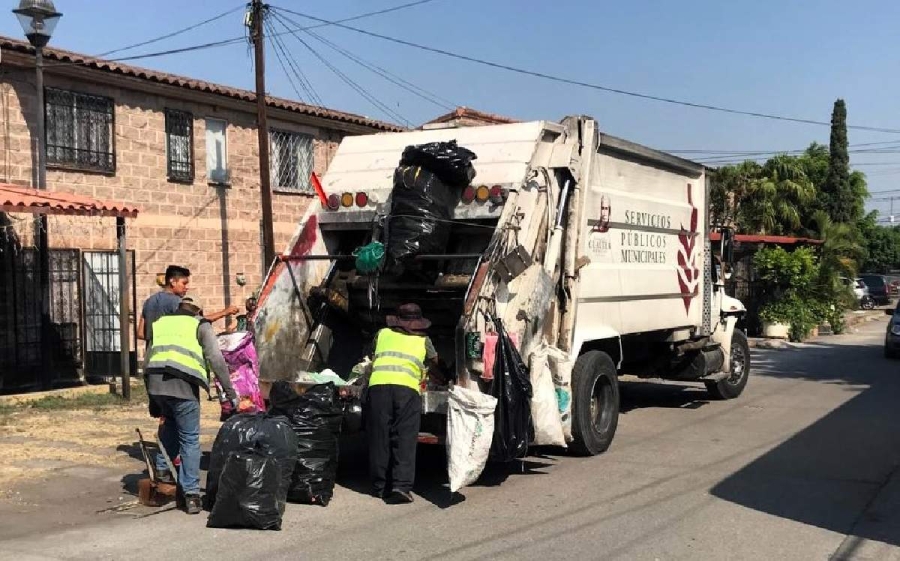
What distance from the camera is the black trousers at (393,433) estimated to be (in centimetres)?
649

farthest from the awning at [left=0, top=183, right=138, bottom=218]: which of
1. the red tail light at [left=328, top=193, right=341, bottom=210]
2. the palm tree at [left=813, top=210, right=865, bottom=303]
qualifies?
the palm tree at [left=813, top=210, right=865, bottom=303]

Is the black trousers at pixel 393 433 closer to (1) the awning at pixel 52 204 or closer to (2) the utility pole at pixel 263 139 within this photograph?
(1) the awning at pixel 52 204

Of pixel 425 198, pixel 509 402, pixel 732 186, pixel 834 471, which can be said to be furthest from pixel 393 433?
pixel 732 186

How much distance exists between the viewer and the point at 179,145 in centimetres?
1461

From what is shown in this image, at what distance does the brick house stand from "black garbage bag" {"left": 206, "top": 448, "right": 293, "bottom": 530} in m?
7.52

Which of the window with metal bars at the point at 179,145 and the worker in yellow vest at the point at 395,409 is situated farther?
the window with metal bars at the point at 179,145

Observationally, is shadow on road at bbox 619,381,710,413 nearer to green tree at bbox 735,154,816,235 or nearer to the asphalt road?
the asphalt road

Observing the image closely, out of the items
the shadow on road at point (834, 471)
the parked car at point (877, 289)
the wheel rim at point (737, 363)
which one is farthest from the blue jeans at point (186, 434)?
the parked car at point (877, 289)

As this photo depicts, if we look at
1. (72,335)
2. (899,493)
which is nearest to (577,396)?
(899,493)

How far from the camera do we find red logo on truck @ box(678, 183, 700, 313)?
1034 centimetres

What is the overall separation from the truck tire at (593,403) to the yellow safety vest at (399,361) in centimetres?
176

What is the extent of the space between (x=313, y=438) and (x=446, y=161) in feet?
8.32

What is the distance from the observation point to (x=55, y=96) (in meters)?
12.6

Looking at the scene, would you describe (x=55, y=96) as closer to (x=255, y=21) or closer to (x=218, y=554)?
(x=255, y=21)
